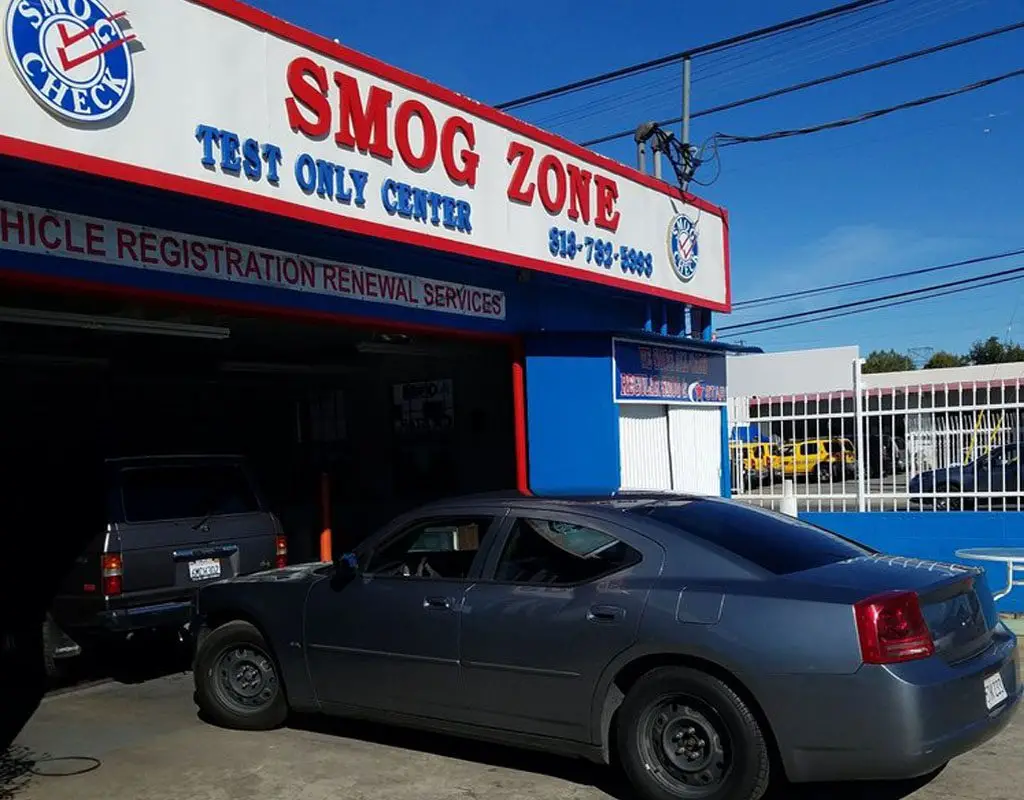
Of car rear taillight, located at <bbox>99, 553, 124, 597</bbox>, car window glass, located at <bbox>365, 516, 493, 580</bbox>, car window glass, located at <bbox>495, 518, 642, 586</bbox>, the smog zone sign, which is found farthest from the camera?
car rear taillight, located at <bbox>99, 553, 124, 597</bbox>

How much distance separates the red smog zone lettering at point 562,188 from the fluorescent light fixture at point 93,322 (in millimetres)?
3157

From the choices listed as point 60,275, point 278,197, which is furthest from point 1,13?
point 278,197

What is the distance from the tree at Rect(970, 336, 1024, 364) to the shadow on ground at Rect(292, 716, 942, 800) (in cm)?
7009

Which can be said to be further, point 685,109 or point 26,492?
point 685,109

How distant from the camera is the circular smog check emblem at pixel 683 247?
484 inches

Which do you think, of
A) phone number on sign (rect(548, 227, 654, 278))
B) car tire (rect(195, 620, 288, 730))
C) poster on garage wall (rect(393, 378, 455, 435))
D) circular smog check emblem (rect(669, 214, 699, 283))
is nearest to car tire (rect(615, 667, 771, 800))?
car tire (rect(195, 620, 288, 730))

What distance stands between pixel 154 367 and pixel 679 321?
23.0ft

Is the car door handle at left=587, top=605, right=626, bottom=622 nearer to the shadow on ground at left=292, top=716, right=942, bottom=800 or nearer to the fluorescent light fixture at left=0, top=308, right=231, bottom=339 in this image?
the shadow on ground at left=292, top=716, right=942, bottom=800

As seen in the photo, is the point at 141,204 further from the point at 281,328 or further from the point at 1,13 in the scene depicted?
the point at 281,328

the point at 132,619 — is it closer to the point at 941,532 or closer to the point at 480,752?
the point at 480,752

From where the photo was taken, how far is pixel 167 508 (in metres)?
8.02

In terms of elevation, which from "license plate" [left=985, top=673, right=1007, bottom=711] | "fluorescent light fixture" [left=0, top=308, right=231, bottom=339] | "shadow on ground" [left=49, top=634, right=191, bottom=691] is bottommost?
"shadow on ground" [left=49, top=634, right=191, bottom=691]

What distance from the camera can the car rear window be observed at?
500 centimetres

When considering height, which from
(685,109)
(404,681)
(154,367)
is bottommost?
(404,681)
